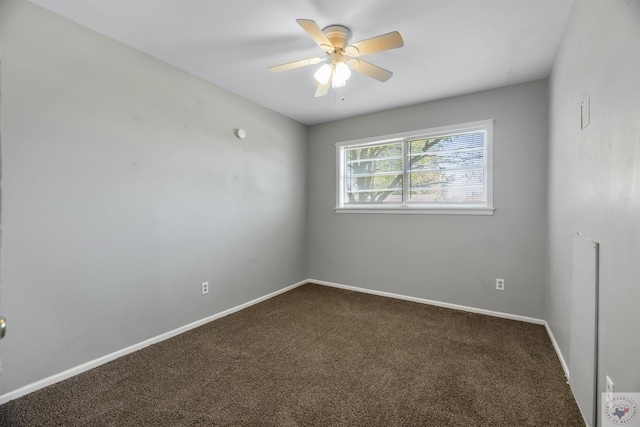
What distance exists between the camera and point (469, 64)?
2.53 m

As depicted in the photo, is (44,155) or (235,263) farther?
(235,263)

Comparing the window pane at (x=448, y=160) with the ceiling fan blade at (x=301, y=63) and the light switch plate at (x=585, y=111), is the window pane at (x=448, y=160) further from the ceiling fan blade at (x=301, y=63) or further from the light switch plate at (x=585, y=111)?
the ceiling fan blade at (x=301, y=63)

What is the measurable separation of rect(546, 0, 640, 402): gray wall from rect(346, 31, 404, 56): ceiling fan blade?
970 millimetres

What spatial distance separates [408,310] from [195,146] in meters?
2.93

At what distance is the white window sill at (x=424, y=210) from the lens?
3121 millimetres

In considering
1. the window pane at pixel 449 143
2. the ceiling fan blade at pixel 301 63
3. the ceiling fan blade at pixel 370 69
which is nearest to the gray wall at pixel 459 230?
the window pane at pixel 449 143

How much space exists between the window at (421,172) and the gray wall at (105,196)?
5.17 feet

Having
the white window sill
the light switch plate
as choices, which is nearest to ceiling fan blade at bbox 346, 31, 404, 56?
the light switch plate

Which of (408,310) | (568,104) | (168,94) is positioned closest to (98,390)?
(168,94)

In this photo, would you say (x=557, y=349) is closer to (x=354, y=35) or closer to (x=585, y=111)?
(x=585, y=111)

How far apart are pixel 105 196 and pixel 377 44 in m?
2.27

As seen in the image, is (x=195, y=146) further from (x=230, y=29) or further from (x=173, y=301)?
(x=173, y=301)

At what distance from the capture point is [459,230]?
325cm

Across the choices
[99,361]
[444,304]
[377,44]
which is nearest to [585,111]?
[377,44]
